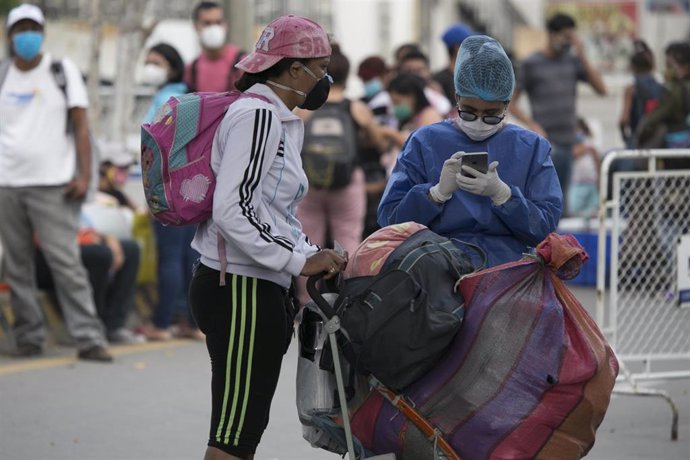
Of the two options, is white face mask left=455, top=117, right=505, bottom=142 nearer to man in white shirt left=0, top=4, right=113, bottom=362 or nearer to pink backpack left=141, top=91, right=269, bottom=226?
pink backpack left=141, top=91, right=269, bottom=226

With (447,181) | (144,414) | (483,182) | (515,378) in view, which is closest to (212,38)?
(144,414)

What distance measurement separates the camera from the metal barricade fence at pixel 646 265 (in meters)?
7.70

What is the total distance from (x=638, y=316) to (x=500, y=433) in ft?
11.3

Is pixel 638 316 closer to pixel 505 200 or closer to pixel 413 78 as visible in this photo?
pixel 505 200

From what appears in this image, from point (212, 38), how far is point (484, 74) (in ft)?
19.7

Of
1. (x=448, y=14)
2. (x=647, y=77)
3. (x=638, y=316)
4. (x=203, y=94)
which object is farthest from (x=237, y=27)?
(x=448, y=14)

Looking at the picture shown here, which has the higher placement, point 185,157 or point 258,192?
point 185,157

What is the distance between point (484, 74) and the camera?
5.11m

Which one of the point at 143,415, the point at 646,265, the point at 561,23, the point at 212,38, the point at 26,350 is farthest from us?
the point at 561,23

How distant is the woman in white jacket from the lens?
4.67 m

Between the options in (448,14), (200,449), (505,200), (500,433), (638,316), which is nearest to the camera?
(500,433)

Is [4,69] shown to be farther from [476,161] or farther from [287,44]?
[476,161]

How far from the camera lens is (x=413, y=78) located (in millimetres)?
11469

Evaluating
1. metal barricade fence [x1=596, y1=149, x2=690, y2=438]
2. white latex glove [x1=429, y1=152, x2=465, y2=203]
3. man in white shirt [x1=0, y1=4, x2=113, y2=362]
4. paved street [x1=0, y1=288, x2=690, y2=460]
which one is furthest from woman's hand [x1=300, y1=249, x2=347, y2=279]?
man in white shirt [x1=0, y1=4, x2=113, y2=362]
